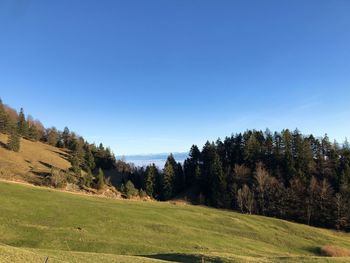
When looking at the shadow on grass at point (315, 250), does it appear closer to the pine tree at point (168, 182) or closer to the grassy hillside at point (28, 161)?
the grassy hillside at point (28, 161)

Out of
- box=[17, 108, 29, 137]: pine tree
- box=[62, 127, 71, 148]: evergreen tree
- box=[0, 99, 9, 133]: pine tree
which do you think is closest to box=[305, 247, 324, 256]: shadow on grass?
box=[0, 99, 9, 133]: pine tree

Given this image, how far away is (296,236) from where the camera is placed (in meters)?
66.6

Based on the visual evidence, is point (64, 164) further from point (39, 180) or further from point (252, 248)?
point (252, 248)

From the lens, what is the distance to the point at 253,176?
130 m

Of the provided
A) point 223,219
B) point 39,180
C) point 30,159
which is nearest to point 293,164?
point 223,219

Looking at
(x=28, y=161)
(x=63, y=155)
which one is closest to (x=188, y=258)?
(x=28, y=161)

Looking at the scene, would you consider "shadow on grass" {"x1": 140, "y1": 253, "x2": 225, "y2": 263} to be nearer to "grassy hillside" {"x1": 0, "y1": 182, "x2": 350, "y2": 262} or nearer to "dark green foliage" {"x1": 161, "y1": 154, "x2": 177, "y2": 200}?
"grassy hillside" {"x1": 0, "y1": 182, "x2": 350, "y2": 262}

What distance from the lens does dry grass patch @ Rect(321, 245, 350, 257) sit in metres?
57.4

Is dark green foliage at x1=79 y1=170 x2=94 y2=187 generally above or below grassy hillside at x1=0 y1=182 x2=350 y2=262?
above

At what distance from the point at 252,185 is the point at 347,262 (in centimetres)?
9058

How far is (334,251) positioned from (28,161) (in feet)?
355

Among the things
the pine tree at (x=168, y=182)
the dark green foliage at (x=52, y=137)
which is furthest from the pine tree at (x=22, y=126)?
the pine tree at (x=168, y=182)

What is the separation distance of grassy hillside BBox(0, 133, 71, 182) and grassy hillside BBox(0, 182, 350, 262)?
148 feet

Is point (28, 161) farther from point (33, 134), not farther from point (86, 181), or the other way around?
point (33, 134)
